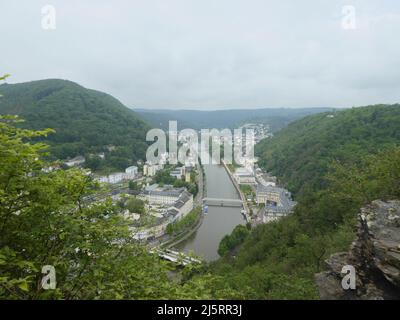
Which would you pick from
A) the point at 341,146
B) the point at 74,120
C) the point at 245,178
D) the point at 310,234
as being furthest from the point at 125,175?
the point at 310,234

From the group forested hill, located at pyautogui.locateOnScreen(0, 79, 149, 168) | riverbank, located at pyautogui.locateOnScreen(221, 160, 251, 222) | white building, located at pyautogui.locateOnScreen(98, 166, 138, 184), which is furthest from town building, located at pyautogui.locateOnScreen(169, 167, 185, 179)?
forested hill, located at pyautogui.locateOnScreen(0, 79, 149, 168)

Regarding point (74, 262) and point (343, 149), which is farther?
point (343, 149)

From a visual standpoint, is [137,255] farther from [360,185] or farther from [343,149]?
[343,149]

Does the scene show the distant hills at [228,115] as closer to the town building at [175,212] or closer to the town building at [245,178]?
the town building at [245,178]

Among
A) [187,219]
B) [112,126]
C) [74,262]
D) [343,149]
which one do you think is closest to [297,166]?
[343,149]

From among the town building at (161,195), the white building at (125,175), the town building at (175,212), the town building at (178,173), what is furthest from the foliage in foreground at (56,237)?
the town building at (178,173)

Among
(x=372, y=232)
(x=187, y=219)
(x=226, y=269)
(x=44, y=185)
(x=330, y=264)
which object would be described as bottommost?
(x=187, y=219)

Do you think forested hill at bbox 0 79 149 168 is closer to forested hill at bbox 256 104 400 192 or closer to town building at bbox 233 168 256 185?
town building at bbox 233 168 256 185
